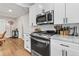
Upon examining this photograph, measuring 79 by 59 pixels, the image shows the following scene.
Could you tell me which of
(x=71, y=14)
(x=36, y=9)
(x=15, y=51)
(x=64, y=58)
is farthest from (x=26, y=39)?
(x=71, y=14)

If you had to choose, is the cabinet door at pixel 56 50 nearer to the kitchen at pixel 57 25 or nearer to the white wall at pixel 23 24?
the kitchen at pixel 57 25

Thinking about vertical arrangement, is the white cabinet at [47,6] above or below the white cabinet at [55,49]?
above

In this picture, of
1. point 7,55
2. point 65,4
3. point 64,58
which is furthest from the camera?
point 65,4

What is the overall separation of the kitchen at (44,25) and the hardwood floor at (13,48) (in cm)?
5

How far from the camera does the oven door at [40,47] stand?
4.93 ft

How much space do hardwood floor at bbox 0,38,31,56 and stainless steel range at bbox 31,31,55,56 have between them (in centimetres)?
16

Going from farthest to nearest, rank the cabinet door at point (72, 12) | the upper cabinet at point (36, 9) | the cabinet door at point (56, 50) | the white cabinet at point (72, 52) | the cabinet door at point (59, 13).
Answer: the cabinet door at point (59, 13)
the upper cabinet at point (36, 9)
the cabinet door at point (72, 12)
the cabinet door at point (56, 50)
the white cabinet at point (72, 52)

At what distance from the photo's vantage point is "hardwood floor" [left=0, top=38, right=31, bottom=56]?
1455 mm

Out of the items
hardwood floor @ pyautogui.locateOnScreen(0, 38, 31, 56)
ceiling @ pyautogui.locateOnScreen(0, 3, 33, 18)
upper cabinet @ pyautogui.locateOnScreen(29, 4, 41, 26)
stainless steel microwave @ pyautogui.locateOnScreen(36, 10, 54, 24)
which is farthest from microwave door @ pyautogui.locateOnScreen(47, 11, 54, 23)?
hardwood floor @ pyautogui.locateOnScreen(0, 38, 31, 56)

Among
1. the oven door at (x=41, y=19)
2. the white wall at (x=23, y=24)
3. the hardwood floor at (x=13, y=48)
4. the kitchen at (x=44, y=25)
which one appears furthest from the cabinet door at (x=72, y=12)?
the hardwood floor at (x=13, y=48)

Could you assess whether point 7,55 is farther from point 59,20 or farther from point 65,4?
point 65,4

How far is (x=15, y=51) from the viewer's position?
4.87 feet

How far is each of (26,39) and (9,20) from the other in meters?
0.36

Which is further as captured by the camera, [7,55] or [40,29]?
[40,29]
